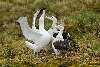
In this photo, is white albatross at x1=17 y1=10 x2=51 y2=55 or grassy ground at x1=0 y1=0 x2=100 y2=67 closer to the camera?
grassy ground at x1=0 y1=0 x2=100 y2=67

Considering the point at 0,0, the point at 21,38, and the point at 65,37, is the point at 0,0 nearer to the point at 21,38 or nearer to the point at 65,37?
the point at 21,38

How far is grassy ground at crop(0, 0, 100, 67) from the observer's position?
33.6 feet

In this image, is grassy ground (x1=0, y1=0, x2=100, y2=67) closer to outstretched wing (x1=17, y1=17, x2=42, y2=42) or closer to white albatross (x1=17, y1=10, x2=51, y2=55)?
white albatross (x1=17, y1=10, x2=51, y2=55)

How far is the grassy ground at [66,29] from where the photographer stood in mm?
10252

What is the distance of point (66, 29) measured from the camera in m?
15.8

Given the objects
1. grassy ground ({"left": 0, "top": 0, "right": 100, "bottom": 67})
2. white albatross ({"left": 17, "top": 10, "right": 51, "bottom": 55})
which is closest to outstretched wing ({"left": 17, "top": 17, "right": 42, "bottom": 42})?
white albatross ({"left": 17, "top": 10, "right": 51, "bottom": 55})

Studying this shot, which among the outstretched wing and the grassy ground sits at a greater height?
the outstretched wing

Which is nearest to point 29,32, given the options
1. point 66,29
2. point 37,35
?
point 37,35

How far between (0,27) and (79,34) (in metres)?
7.27

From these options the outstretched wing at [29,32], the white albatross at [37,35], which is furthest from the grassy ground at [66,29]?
the outstretched wing at [29,32]

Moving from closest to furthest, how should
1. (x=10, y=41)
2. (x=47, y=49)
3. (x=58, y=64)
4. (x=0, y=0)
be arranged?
(x=58, y=64), (x=47, y=49), (x=10, y=41), (x=0, y=0)

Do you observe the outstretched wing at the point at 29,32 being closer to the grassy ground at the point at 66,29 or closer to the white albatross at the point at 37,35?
the white albatross at the point at 37,35

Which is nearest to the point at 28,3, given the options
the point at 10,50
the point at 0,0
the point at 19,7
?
the point at 19,7

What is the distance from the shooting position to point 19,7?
26172 mm
